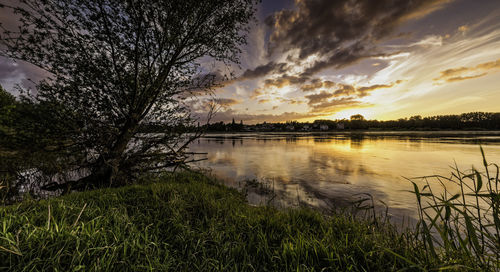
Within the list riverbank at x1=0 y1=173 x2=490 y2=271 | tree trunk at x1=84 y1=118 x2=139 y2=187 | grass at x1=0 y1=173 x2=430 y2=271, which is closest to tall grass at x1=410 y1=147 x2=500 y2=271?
riverbank at x1=0 y1=173 x2=490 y2=271

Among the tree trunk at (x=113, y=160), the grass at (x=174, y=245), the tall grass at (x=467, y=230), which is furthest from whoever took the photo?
the tree trunk at (x=113, y=160)

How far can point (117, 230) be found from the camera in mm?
2400

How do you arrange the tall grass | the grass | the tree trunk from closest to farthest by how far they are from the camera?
the tall grass → the grass → the tree trunk

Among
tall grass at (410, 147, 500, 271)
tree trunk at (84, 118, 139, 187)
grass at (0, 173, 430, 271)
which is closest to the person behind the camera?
tall grass at (410, 147, 500, 271)

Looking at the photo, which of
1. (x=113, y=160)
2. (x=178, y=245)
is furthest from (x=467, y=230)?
(x=113, y=160)

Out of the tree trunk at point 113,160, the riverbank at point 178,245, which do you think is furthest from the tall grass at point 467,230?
the tree trunk at point 113,160

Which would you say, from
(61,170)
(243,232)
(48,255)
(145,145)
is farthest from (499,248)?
(61,170)

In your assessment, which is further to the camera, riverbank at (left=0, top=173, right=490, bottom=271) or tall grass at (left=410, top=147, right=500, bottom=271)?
riverbank at (left=0, top=173, right=490, bottom=271)

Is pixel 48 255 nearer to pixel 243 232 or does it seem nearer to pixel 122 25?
pixel 243 232

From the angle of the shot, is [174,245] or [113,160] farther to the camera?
[113,160]

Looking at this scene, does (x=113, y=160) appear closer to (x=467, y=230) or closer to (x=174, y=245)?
(x=174, y=245)

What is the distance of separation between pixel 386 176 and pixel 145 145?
13.7 meters

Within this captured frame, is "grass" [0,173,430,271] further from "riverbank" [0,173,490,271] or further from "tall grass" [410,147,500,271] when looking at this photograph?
"tall grass" [410,147,500,271]

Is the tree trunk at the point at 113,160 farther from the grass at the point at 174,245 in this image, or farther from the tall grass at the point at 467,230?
the tall grass at the point at 467,230
